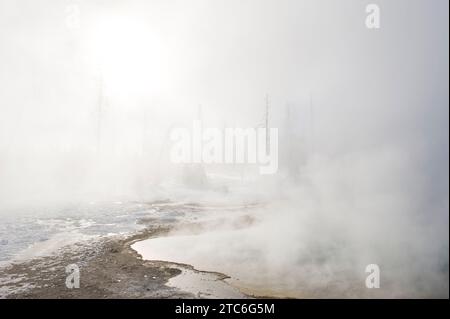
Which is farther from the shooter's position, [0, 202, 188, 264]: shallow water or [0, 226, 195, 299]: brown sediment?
[0, 202, 188, 264]: shallow water

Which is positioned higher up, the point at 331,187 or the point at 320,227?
the point at 331,187

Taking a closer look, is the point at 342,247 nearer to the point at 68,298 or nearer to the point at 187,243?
the point at 187,243

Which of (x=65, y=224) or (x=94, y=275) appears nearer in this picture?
(x=94, y=275)

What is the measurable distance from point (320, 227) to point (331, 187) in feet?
12.4

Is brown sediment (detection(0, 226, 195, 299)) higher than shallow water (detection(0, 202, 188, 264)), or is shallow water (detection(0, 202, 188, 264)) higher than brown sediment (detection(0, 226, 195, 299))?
brown sediment (detection(0, 226, 195, 299))

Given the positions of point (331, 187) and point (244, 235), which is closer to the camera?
point (244, 235)

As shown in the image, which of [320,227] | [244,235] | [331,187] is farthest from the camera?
[331,187]

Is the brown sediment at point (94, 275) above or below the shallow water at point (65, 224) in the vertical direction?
above

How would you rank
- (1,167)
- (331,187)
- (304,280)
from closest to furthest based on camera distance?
(304,280) → (331,187) → (1,167)

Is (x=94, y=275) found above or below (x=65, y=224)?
above

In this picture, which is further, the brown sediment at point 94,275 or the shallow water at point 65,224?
the shallow water at point 65,224
